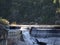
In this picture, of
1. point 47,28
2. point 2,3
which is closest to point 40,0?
point 2,3

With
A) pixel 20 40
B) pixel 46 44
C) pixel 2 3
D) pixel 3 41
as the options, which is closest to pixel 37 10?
pixel 2 3

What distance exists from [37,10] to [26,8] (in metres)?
0.54

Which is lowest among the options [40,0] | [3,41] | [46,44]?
[46,44]

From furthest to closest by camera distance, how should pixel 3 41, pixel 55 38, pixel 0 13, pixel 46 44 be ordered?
1. pixel 0 13
2. pixel 55 38
3. pixel 46 44
4. pixel 3 41

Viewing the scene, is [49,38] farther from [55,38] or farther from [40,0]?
[40,0]

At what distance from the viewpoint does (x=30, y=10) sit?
11.6 m

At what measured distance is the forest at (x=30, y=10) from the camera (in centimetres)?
1092

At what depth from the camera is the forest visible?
10.9 m

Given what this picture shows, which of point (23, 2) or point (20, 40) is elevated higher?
point (23, 2)

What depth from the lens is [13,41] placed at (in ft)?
18.6

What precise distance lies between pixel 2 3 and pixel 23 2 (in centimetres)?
104

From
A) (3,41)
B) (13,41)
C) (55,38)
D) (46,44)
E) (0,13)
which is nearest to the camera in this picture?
(3,41)

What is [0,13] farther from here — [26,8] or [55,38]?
[55,38]

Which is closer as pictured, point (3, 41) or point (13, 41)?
point (3, 41)
